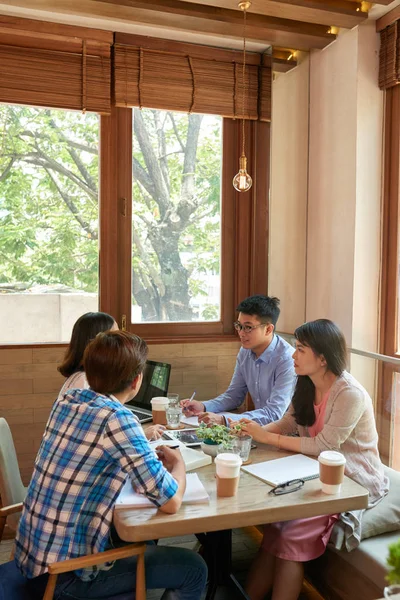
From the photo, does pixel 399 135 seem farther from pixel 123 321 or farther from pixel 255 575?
pixel 255 575

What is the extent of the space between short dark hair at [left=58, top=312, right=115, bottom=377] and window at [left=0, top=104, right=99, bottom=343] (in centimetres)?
99

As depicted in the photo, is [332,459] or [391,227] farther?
[391,227]

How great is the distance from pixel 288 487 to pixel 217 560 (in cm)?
69

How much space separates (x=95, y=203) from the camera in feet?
11.3

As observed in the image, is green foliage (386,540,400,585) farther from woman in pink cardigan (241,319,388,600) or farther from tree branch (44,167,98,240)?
tree branch (44,167,98,240)

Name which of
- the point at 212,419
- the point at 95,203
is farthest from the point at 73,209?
the point at 212,419

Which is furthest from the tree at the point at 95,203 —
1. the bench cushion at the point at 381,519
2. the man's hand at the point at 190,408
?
the bench cushion at the point at 381,519

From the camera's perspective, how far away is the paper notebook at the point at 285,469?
6.13 ft

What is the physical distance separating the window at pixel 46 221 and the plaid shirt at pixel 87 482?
1.81m

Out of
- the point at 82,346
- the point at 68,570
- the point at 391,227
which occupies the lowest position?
the point at 68,570

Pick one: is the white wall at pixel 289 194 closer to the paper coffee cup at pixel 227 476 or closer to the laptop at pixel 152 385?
the laptop at pixel 152 385

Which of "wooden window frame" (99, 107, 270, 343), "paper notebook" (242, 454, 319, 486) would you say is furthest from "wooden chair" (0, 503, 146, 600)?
"wooden window frame" (99, 107, 270, 343)

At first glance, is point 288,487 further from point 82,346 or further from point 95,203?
point 95,203

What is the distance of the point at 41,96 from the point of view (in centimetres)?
322
